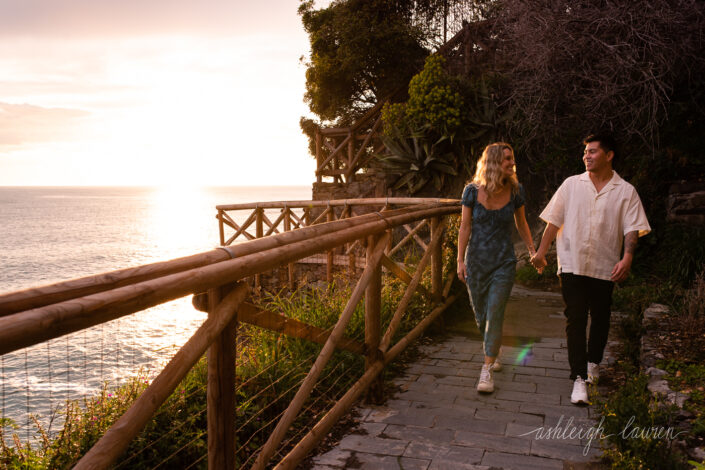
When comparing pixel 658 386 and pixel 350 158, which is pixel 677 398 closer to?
pixel 658 386

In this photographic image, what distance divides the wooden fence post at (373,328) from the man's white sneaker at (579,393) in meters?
1.22

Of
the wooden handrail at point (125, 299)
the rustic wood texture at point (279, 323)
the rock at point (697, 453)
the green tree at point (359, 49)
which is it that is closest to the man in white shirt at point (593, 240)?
the rock at point (697, 453)

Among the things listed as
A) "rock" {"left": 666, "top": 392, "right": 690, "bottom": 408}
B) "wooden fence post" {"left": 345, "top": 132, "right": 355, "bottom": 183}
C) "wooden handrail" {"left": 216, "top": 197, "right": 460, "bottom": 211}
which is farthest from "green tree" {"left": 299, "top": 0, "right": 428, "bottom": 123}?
"rock" {"left": 666, "top": 392, "right": 690, "bottom": 408}

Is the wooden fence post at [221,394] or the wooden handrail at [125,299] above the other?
the wooden handrail at [125,299]

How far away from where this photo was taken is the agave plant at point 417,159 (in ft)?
43.6

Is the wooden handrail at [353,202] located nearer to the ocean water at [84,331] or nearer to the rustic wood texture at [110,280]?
the ocean water at [84,331]

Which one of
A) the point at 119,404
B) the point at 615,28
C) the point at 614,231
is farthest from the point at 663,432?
the point at 615,28

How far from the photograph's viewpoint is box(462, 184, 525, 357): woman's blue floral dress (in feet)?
12.0

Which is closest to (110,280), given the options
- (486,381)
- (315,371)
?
(315,371)

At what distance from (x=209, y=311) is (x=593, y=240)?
8.46ft

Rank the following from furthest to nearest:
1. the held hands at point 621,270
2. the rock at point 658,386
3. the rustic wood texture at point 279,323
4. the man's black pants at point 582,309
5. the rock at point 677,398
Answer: the man's black pants at point 582,309
the held hands at point 621,270
the rock at point 658,386
the rock at point 677,398
the rustic wood texture at point 279,323

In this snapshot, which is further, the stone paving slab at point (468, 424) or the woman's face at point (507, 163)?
the woman's face at point (507, 163)

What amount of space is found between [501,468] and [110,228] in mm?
58627

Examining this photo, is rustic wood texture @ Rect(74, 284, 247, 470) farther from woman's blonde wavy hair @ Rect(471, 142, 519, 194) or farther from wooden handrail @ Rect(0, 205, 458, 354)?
woman's blonde wavy hair @ Rect(471, 142, 519, 194)
